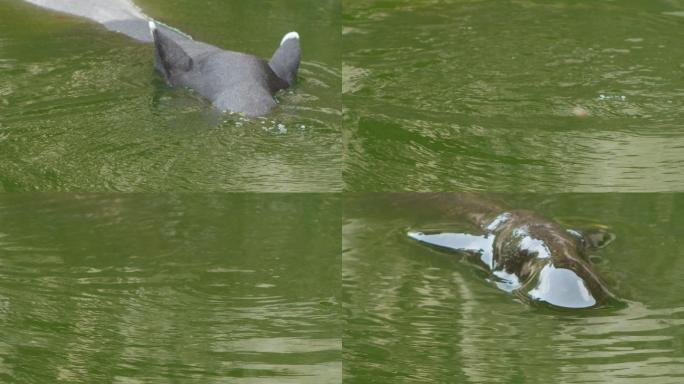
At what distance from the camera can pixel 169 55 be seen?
484 cm

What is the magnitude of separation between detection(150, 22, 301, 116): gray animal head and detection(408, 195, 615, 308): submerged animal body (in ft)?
4.75

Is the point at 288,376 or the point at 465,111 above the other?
the point at 465,111

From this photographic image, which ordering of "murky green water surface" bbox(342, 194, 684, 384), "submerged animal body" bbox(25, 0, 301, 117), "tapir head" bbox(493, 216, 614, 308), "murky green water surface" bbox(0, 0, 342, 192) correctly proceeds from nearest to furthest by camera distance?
"murky green water surface" bbox(342, 194, 684, 384), "tapir head" bbox(493, 216, 614, 308), "murky green water surface" bbox(0, 0, 342, 192), "submerged animal body" bbox(25, 0, 301, 117)

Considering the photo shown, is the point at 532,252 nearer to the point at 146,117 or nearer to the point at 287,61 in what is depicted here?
the point at 146,117

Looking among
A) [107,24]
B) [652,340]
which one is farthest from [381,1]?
[652,340]

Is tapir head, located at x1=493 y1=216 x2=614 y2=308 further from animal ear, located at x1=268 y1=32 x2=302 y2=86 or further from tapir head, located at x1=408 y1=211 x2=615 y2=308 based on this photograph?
animal ear, located at x1=268 y1=32 x2=302 y2=86

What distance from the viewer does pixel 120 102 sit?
462cm

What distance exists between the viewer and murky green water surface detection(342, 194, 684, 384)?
254 cm

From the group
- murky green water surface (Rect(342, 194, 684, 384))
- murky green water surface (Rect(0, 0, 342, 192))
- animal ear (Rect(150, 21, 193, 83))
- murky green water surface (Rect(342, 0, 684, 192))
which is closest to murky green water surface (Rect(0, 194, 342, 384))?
murky green water surface (Rect(342, 194, 684, 384))

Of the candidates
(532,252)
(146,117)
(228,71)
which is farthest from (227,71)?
(532,252)

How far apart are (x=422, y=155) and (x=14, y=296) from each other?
62.5 inches

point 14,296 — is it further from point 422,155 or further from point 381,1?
point 381,1

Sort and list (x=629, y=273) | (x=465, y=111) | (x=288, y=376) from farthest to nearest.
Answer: (x=465, y=111) < (x=629, y=273) < (x=288, y=376)

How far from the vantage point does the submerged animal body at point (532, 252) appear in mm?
2840
